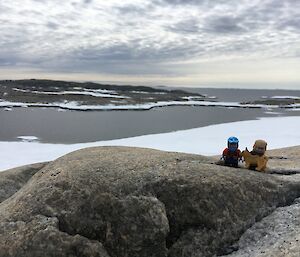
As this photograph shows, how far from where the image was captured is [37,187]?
1085 cm

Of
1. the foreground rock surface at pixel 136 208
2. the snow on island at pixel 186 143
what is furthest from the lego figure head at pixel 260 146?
the snow on island at pixel 186 143

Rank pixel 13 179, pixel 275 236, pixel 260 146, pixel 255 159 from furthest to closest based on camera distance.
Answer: pixel 13 179, pixel 255 159, pixel 260 146, pixel 275 236

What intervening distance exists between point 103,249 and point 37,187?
2579mm

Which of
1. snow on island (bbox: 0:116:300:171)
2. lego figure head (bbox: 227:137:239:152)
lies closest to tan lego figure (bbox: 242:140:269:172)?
lego figure head (bbox: 227:137:239:152)

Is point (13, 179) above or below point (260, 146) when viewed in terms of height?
below

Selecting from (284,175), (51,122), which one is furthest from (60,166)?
(51,122)

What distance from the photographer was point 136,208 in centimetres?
1027

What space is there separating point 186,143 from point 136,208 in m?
Result: 26.0

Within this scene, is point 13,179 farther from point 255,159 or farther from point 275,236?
point 275,236

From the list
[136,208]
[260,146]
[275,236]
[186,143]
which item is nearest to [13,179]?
[136,208]

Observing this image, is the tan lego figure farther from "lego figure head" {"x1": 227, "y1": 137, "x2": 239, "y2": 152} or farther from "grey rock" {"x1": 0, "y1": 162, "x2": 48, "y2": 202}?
"grey rock" {"x1": 0, "y1": 162, "x2": 48, "y2": 202}

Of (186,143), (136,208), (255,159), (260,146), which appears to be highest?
(260,146)

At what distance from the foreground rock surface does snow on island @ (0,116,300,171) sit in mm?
17265

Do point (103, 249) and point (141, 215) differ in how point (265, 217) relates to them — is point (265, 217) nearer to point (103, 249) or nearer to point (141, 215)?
point (141, 215)
